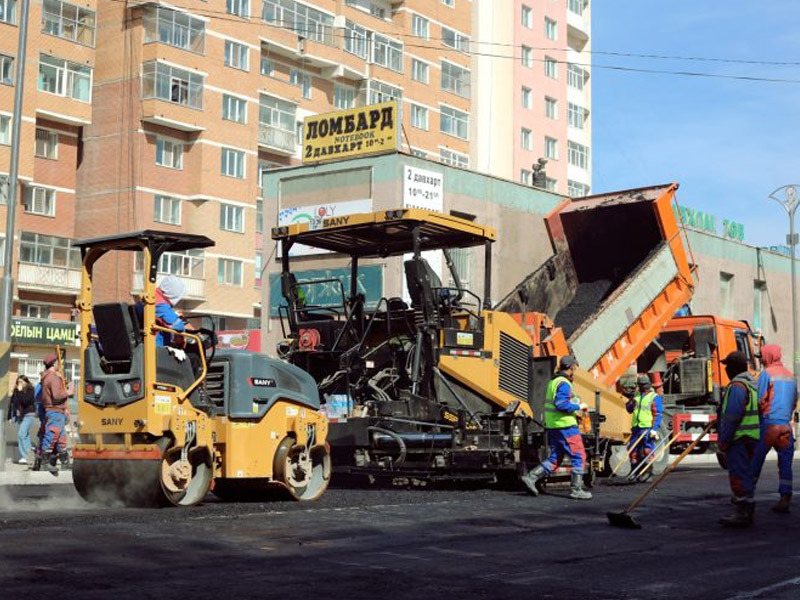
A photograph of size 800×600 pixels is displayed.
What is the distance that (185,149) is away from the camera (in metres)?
47.3

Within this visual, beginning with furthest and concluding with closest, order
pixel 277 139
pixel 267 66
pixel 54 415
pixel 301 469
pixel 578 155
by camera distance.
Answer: pixel 578 155 < pixel 267 66 < pixel 277 139 < pixel 54 415 < pixel 301 469

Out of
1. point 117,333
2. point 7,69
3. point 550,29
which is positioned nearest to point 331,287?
point 117,333

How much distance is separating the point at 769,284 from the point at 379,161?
15.2 m

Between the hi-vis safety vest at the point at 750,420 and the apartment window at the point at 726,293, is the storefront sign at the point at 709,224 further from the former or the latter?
the hi-vis safety vest at the point at 750,420

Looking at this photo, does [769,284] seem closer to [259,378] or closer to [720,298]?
[720,298]

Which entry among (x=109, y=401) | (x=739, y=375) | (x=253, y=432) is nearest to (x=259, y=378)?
(x=253, y=432)

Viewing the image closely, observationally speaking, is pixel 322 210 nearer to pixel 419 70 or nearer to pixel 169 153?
pixel 169 153

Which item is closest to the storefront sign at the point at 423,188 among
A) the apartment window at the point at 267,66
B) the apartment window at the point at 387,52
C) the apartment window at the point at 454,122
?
the apartment window at the point at 267,66

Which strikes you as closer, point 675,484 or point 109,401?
point 109,401

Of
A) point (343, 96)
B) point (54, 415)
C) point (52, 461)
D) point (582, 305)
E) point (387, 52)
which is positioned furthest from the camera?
point (387, 52)

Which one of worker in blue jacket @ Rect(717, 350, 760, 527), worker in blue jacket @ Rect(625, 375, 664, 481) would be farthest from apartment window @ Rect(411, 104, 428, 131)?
worker in blue jacket @ Rect(717, 350, 760, 527)

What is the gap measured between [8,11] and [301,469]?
1385 inches

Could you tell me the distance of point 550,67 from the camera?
66.4m

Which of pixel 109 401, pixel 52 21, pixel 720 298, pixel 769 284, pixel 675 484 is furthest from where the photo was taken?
pixel 52 21
